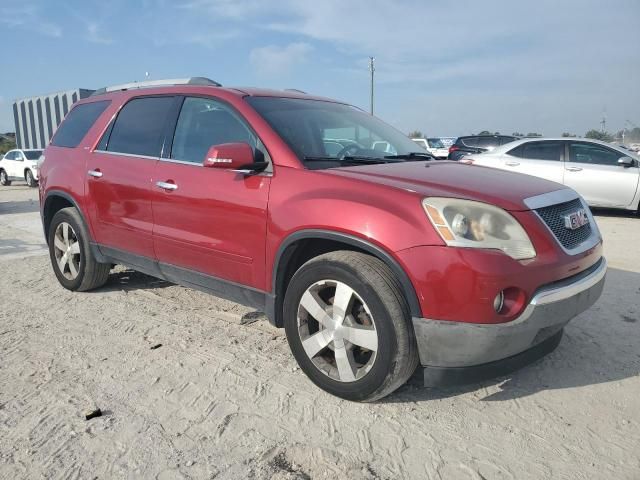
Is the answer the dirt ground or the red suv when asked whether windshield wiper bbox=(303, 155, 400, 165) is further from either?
the dirt ground

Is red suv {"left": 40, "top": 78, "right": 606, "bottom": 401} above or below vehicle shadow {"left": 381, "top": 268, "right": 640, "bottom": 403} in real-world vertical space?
above

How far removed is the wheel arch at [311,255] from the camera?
2.45 meters

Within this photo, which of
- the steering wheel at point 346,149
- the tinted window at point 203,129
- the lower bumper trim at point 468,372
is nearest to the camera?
the lower bumper trim at point 468,372

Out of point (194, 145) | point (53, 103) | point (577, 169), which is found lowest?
point (577, 169)

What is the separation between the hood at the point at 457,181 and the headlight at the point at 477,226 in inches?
2.1

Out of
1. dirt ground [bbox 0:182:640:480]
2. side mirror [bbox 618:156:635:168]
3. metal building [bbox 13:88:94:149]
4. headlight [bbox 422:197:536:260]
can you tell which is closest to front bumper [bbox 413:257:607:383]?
headlight [bbox 422:197:536:260]

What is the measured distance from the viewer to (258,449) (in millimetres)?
2336

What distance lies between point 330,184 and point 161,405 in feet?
4.87

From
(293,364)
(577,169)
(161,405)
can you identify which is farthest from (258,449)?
(577,169)

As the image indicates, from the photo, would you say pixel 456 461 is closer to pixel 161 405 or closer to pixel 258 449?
pixel 258 449

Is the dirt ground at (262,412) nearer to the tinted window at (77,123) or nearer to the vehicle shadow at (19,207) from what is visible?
the tinted window at (77,123)

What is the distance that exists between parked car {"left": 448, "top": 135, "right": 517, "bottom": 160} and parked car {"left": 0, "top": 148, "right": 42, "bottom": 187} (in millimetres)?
15498

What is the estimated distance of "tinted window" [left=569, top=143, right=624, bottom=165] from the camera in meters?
9.30

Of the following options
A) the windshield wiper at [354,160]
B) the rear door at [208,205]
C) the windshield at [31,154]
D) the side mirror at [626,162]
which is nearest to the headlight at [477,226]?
the windshield wiper at [354,160]
